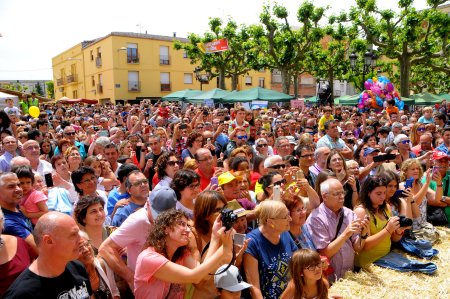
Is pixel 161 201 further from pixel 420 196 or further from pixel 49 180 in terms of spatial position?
pixel 420 196

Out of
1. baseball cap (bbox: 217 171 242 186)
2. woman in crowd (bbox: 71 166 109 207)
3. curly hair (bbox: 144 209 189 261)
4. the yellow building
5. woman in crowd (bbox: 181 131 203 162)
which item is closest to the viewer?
curly hair (bbox: 144 209 189 261)

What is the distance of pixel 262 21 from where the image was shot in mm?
23438

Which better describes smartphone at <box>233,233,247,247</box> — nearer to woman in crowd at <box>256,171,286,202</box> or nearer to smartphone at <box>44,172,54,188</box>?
woman in crowd at <box>256,171,286,202</box>

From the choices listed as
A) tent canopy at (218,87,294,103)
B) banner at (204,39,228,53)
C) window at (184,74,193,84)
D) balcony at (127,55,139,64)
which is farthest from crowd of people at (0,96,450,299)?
window at (184,74,193,84)

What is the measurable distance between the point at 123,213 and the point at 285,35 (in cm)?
2187

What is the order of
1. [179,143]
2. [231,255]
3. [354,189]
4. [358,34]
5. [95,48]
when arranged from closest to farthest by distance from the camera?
[231,255] < [354,189] < [179,143] < [358,34] < [95,48]

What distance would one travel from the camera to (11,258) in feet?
8.61

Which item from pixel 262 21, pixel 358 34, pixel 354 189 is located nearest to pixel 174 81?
pixel 262 21

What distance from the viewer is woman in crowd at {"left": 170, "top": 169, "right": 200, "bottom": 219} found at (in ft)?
12.0

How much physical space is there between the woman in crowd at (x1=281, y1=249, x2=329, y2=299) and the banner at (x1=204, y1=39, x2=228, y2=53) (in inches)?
966

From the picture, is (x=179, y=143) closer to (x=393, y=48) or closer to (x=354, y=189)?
(x=354, y=189)

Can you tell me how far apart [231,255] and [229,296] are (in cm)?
35

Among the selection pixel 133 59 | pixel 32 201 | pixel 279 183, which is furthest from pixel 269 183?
pixel 133 59

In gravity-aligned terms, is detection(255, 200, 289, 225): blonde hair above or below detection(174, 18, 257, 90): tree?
below
